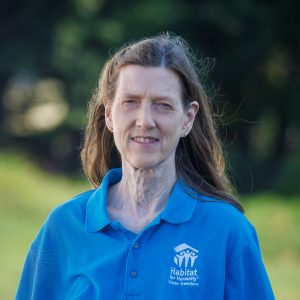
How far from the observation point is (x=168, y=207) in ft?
10.1

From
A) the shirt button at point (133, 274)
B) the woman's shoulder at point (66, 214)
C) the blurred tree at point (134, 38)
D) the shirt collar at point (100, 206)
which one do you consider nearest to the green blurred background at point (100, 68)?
the blurred tree at point (134, 38)

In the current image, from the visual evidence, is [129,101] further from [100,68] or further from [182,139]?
[100,68]

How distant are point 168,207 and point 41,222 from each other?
→ 802 cm

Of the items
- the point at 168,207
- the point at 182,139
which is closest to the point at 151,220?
the point at 168,207

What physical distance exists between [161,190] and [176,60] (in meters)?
0.51

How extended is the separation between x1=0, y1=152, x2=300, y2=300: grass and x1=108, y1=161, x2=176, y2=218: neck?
A: 4.28 meters

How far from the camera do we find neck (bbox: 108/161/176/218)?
3158 millimetres

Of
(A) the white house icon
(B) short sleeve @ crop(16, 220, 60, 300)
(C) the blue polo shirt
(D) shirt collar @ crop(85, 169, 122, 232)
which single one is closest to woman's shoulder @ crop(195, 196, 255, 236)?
(C) the blue polo shirt

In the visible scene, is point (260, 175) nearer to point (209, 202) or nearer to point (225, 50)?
point (225, 50)

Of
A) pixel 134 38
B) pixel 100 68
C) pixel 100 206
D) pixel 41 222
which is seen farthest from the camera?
pixel 100 68

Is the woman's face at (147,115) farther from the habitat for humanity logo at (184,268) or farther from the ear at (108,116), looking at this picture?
the habitat for humanity logo at (184,268)

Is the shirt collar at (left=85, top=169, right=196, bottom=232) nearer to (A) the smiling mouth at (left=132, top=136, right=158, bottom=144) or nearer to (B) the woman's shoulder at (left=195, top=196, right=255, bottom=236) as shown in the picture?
(B) the woman's shoulder at (left=195, top=196, right=255, bottom=236)

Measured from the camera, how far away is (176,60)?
3098mm

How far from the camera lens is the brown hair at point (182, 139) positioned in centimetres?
311
